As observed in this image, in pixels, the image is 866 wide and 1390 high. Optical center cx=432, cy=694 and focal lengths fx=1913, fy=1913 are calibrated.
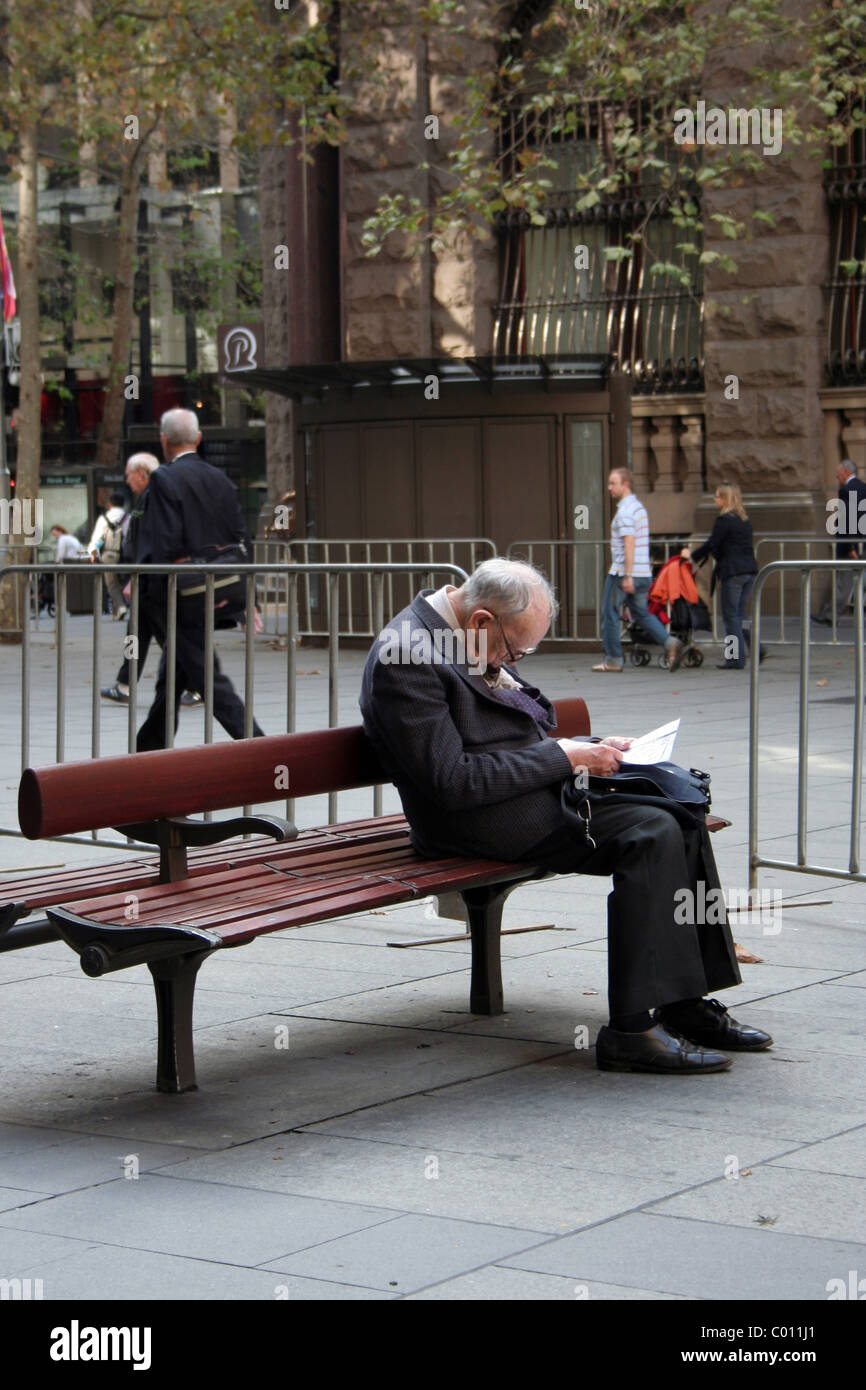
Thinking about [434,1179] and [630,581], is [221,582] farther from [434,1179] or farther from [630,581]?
[630,581]

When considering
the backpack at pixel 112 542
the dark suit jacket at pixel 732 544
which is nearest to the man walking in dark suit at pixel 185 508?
the dark suit jacket at pixel 732 544

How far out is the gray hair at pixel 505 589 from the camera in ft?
16.4

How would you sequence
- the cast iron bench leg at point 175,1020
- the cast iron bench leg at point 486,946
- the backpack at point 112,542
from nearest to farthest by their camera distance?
the cast iron bench leg at point 175,1020 < the cast iron bench leg at point 486,946 < the backpack at point 112,542

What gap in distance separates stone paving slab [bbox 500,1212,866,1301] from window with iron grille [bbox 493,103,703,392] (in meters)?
18.2

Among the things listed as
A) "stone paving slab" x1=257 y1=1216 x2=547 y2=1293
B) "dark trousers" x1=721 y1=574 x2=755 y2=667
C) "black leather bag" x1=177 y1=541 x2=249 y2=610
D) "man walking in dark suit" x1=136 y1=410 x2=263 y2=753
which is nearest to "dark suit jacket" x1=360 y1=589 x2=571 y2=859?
"stone paving slab" x1=257 y1=1216 x2=547 y2=1293

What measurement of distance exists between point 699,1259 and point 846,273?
17.6m

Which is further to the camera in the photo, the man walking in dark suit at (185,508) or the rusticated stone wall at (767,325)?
the rusticated stone wall at (767,325)

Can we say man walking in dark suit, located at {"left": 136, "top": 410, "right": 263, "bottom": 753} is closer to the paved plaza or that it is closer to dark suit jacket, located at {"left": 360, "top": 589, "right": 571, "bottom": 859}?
the paved plaza

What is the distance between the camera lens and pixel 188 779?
192 inches

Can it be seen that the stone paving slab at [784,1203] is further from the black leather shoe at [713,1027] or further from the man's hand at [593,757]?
the man's hand at [593,757]

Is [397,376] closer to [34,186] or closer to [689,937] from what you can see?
[34,186]

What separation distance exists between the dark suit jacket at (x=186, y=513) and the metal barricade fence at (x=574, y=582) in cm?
786

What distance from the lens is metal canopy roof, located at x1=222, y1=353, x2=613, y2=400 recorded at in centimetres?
1808
